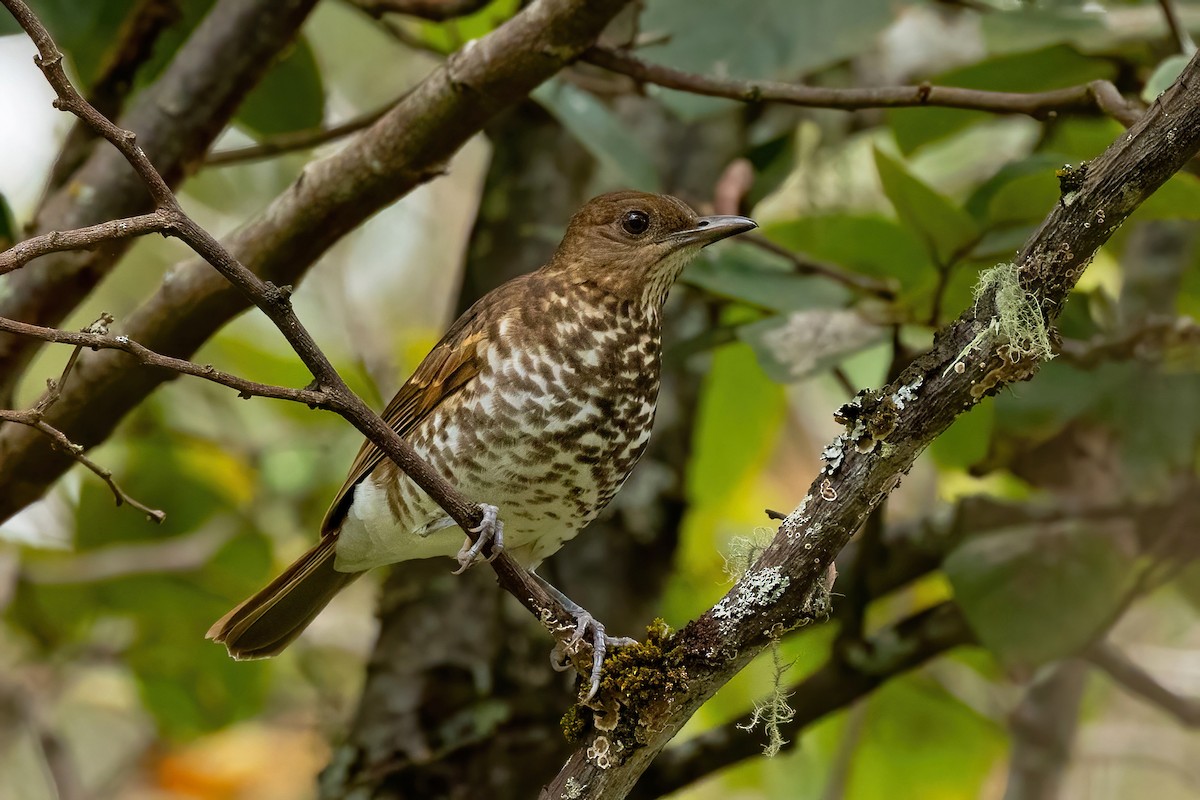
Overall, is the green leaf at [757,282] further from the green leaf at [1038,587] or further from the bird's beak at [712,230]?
the green leaf at [1038,587]

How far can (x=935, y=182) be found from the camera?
5.24 meters

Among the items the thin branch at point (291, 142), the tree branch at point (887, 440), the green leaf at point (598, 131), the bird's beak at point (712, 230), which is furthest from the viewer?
the thin branch at point (291, 142)

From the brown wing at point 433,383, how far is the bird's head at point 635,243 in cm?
25

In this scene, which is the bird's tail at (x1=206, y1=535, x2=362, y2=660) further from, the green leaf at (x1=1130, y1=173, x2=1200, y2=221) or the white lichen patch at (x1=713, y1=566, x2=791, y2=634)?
the green leaf at (x1=1130, y1=173, x2=1200, y2=221)

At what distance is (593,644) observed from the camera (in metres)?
2.45

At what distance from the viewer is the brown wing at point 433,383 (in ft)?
10.2

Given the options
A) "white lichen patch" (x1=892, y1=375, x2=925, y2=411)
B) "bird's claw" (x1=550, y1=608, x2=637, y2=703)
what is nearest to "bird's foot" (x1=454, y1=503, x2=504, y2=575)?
"bird's claw" (x1=550, y1=608, x2=637, y2=703)

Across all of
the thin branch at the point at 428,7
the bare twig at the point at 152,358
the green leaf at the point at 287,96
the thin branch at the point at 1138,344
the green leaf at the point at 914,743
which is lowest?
the bare twig at the point at 152,358

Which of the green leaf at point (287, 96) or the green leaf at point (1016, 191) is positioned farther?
the green leaf at point (287, 96)

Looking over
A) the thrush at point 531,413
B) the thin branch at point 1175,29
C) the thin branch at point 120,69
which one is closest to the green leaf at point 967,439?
the thrush at point 531,413

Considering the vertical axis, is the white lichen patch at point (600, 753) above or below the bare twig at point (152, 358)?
below

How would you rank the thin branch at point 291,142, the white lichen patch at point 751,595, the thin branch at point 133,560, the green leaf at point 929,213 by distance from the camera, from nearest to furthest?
the white lichen patch at point 751,595 → the green leaf at point 929,213 → the thin branch at point 291,142 → the thin branch at point 133,560

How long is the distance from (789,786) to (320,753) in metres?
1.68

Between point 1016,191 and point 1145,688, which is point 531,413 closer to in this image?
point 1016,191
